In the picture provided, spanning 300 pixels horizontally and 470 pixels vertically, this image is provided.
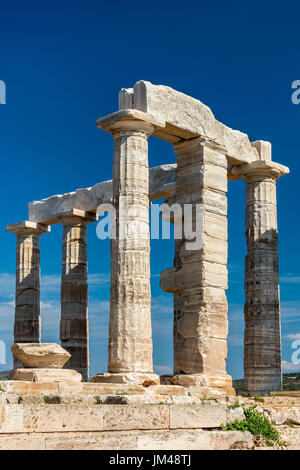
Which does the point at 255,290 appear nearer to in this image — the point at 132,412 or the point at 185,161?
the point at 185,161

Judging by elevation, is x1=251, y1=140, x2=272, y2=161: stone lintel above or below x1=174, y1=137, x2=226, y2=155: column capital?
above

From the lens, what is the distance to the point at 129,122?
2133 centimetres

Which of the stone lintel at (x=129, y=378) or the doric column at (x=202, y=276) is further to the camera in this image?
the doric column at (x=202, y=276)

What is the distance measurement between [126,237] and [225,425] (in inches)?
311

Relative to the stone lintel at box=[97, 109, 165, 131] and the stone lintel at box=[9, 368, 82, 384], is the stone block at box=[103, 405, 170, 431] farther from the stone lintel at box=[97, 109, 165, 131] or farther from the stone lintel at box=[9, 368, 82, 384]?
the stone lintel at box=[97, 109, 165, 131]

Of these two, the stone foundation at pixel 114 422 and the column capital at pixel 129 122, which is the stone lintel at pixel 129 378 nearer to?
the stone foundation at pixel 114 422

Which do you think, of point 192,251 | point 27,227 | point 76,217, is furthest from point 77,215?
point 192,251

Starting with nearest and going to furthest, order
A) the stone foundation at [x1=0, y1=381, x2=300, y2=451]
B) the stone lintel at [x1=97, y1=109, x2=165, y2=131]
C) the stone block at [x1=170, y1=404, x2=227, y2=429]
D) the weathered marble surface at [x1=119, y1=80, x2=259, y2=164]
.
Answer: the stone foundation at [x1=0, y1=381, x2=300, y2=451] → the stone block at [x1=170, y1=404, x2=227, y2=429] → the stone lintel at [x1=97, y1=109, x2=165, y2=131] → the weathered marble surface at [x1=119, y1=80, x2=259, y2=164]

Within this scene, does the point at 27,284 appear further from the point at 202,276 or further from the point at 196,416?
the point at 196,416

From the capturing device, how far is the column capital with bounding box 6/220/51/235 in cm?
3353

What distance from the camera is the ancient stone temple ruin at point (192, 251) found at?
820 inches

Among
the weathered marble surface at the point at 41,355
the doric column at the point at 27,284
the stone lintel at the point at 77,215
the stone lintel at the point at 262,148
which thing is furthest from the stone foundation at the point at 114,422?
the doric column at the point at 27,284

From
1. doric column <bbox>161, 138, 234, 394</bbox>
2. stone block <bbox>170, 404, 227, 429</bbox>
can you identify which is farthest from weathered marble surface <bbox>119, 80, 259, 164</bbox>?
stone block <bbox>170, 404, 227, 429</bbox>

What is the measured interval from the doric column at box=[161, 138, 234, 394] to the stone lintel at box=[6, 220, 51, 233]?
37.1ft
